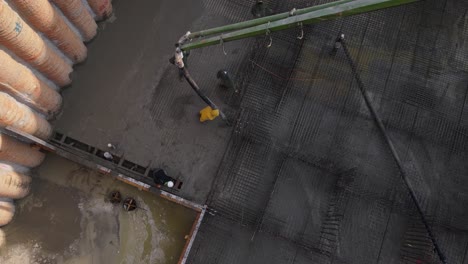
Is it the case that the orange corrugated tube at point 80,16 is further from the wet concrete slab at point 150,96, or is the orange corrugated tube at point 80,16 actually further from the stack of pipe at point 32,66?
the wet concrete slab at point 150,96

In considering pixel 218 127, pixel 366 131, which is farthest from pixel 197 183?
pixel 366 131

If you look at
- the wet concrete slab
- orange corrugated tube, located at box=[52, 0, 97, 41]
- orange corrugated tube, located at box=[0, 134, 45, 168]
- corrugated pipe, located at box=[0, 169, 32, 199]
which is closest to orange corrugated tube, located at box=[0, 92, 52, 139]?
orange corrugated tube, located at box=[0, 134, 45, 168]

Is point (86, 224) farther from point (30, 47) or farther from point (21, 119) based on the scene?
point (30, 47)

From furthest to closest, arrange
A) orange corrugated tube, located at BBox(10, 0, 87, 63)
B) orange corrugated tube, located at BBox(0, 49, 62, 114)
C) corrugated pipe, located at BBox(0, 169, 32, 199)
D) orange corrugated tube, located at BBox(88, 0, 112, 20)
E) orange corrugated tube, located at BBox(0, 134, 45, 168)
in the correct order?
orange corrugated tube, located at BBox(88, 0, 112, 20)
corrugated pipe, located at BBox(0, 169, 32, 199)
orange corrugated tube, located at BBox(0, 134, 45, 168)
orange corrugated tube, located at BBox(10, 0, 87, 63)
orange corrugated tube, located at BBox(0, 49, 62, 114)

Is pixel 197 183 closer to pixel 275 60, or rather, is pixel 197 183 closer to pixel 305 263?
pixel 305 263

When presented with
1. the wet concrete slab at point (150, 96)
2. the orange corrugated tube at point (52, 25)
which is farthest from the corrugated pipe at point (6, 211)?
the orange corrugated tube at point (52, 25)

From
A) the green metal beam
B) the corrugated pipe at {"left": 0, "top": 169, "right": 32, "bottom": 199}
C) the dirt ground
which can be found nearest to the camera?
the green metal beam

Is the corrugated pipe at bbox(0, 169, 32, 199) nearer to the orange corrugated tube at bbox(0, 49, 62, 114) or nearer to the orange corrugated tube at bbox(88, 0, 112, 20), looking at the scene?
the orange corrugated tube at bbox(0, 49, 62, 114)
